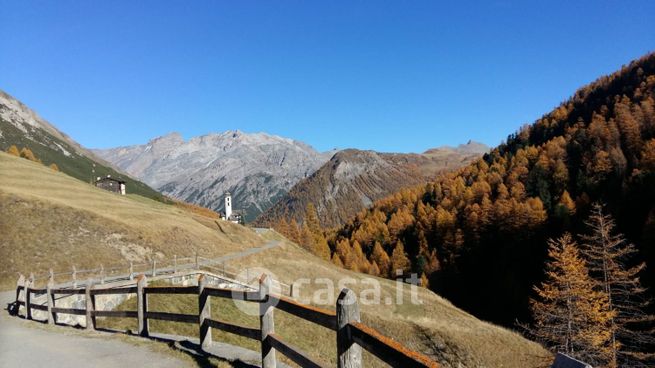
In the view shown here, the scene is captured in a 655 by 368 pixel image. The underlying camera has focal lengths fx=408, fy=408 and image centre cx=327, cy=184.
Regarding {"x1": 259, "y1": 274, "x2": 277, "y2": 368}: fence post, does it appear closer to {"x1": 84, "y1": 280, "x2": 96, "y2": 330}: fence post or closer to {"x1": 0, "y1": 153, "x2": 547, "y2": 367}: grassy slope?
{"x1": 84, "y1": 280, "x2": 96, "y2": 330}: fence post

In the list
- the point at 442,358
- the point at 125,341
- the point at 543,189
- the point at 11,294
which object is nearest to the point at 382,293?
the point at 442,358

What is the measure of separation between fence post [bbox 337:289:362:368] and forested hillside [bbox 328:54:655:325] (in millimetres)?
80007

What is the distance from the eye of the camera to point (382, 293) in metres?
51.0

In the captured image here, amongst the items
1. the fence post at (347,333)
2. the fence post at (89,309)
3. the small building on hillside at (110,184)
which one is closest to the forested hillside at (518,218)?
the small building on hillside at (110,184)

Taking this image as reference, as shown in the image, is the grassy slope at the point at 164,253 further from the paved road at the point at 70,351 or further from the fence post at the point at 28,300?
the fence post at the point at 28,300

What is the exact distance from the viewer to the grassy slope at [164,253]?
24891 mm

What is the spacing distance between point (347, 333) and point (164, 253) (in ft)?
150

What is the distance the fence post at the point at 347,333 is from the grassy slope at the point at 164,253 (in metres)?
13.4

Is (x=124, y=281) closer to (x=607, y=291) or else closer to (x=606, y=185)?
(x=607, y=291)

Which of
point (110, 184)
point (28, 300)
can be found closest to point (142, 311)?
point (28, 300)

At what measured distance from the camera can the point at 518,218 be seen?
350 feet

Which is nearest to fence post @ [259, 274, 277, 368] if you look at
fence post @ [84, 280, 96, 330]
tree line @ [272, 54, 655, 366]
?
fence post @ [84, 280, 96, 330]

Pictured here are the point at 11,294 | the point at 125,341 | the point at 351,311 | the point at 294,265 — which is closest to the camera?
the point at 351,311

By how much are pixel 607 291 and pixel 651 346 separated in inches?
1296
